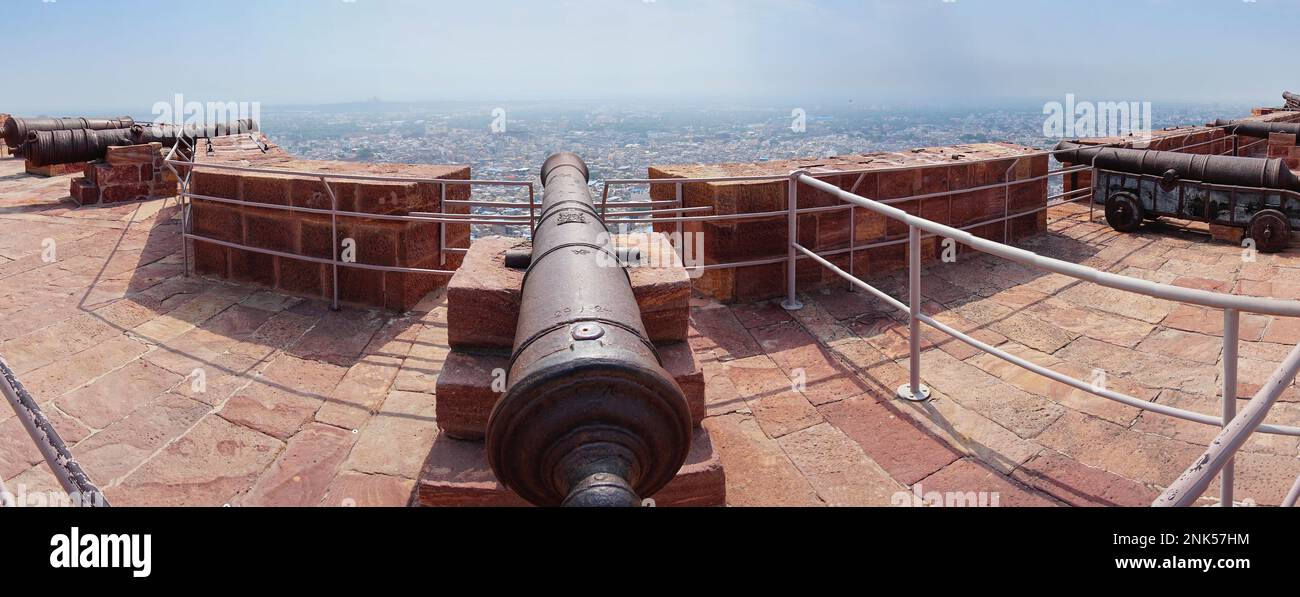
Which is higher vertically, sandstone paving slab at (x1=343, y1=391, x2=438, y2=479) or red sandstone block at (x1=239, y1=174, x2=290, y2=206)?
red sandstone block at (x1=239, y1=174, x2=290, y2=206)

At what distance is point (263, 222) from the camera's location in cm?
625

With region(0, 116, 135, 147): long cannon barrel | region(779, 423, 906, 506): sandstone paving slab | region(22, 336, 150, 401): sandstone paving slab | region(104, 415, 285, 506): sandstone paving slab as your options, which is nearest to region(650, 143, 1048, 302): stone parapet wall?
region(779, 423, 906, 506): sandstone paving slab

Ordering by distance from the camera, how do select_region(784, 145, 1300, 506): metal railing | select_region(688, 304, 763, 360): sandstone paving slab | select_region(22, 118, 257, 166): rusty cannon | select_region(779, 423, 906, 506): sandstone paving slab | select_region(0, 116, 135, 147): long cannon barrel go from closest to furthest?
select_region(784, 145, 1300, 506): metal railing → select_region(779, 423, 906, 506): sandstone paving slab → select_region(688, 304, 763, 360): sandstone paving slab → select_region(22, 118, 257, 166): rusty cannon → select_region(0, 116, 135, 147): long cannon barrel

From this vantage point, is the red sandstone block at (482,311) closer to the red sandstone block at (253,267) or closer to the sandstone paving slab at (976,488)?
the sandstone paving slab at (976,488)

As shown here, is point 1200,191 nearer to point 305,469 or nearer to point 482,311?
point 482,311

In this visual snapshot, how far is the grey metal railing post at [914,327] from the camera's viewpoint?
148 inches

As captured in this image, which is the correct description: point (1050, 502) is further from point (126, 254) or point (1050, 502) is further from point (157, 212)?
point (157, 212)

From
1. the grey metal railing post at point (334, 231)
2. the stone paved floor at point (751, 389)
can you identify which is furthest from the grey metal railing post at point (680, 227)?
the grey metal railing post at point (334, 231)

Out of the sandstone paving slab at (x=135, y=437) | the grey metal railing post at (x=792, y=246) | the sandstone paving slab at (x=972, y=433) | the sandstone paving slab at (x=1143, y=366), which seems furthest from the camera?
the grey metal railing post at (x=792, y=246)

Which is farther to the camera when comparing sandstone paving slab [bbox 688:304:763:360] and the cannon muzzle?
the cannon muzzle

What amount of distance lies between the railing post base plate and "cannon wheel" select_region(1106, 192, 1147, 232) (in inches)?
238

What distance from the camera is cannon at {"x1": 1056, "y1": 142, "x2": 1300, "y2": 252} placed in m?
7.67

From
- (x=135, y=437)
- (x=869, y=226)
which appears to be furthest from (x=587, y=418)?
(x=869, y=226)

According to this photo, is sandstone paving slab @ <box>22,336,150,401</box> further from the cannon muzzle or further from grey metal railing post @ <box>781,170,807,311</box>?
the cannon muzzle
